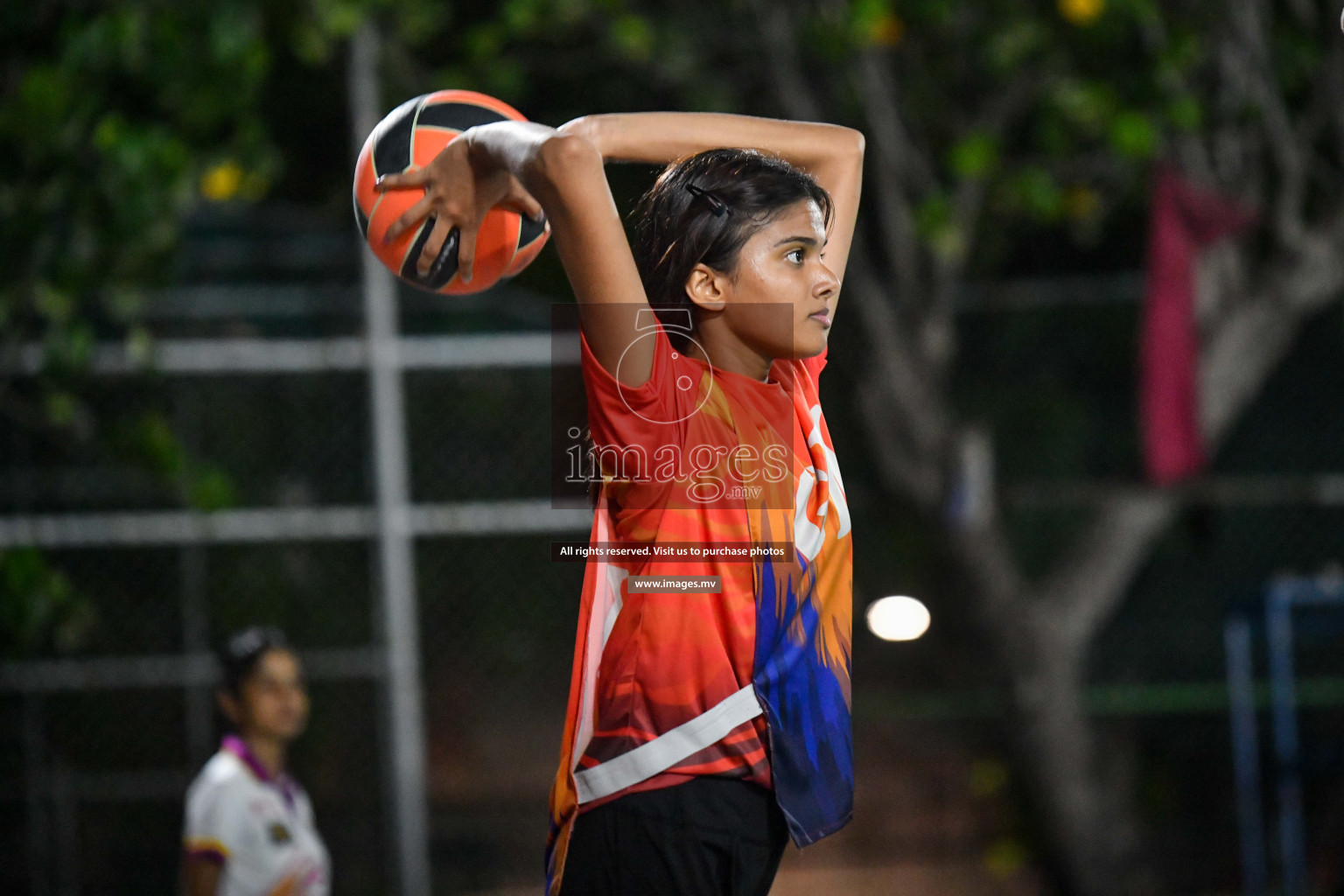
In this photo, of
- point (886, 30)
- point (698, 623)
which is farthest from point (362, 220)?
point (886, 30)

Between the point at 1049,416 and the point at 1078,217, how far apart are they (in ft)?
3.63

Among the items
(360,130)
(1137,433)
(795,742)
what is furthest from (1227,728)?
(795,742)

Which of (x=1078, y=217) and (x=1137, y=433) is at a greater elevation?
(x=1078, y=217)

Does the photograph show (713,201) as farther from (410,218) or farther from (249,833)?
(249,833)

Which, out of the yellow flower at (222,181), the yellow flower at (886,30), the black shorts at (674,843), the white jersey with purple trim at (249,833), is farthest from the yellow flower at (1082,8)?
the black shorts at (674,843)

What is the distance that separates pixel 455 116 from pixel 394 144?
4.8 inches

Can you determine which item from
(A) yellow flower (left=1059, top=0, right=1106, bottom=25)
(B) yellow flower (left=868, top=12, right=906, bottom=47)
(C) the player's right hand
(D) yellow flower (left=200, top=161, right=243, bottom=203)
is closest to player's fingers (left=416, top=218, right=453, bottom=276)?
(C) the player's right hand

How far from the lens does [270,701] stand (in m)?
3.80

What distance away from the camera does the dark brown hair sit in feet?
5.65

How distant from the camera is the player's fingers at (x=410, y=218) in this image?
5.95 ft

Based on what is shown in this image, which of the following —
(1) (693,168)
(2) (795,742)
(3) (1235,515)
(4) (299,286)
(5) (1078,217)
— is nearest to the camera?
(2) (795,742)

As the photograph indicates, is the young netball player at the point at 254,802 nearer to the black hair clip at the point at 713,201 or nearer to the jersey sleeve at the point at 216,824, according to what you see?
the jersey sleeve at the point at 216,824

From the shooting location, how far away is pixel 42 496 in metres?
5.43

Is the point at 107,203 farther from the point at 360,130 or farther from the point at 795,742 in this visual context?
the point at 795,742
